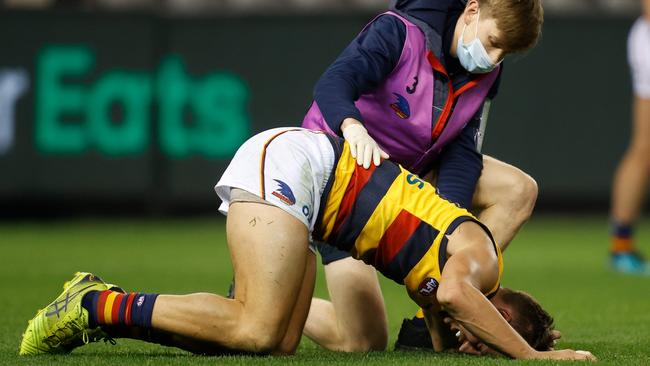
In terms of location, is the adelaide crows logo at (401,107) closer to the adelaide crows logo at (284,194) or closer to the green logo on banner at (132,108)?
the adelaide crows logo at (284,194)

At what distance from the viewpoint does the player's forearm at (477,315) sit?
4109 millimetres

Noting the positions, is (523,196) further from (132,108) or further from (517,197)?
(132,108)

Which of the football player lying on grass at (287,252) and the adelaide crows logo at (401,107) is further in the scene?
the adelaide crows logo at (401,107)

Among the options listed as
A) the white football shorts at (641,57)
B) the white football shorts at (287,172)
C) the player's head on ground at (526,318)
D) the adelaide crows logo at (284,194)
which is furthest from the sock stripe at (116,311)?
the white football shorts at (641,57)

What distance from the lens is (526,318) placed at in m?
4.48

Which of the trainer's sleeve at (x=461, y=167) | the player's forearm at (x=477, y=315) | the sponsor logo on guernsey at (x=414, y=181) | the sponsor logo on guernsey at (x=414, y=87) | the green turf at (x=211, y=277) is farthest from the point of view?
the trainer's sleeve at (x=461, y=167)

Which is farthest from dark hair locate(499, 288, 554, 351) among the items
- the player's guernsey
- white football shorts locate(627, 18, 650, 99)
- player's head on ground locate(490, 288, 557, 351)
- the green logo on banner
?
the green logo on banner

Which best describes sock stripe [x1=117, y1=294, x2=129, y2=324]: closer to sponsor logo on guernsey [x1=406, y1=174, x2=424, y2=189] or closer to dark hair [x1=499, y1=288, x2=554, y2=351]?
sponsor logo on guernsey [x1=406, y1=174, x2=424, y2=189]

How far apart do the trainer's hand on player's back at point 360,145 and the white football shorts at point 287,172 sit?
0.09 meters

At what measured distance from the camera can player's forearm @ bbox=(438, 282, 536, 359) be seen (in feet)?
13.5

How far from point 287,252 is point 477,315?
2.07ft

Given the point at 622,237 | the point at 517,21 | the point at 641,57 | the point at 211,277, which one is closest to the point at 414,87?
the point at 517,21

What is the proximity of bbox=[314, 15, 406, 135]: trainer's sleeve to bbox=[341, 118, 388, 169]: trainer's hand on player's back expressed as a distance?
6 centimetres

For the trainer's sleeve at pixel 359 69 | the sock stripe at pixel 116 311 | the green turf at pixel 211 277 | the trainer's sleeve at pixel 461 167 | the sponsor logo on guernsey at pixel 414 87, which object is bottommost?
the green turf at pixel 211 277
